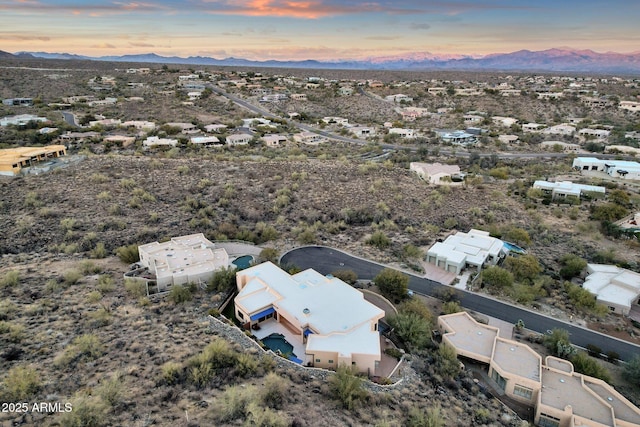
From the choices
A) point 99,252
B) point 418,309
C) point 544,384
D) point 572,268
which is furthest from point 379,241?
point 99,252

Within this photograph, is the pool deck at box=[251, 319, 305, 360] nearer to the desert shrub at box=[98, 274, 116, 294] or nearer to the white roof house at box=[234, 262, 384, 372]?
the white roof house at box=[234, 262, 384, 372]

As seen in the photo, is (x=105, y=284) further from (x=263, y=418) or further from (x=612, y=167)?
(x=612, y=167)

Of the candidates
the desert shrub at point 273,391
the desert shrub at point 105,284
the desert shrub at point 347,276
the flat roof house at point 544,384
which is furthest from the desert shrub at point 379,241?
the desert shrub at point 105,284

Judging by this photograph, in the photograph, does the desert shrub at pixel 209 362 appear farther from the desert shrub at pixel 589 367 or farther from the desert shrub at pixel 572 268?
the desert shrub at pixel 572 268

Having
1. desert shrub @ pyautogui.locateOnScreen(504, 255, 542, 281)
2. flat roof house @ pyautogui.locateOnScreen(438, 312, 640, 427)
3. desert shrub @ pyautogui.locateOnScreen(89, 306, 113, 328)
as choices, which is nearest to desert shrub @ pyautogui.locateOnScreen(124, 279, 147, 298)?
desert shrub @ pyautogui.locateOnScreen(89, 306, 113, 328)

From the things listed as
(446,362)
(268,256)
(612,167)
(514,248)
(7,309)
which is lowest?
(446,362)

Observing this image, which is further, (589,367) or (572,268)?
(572,268)

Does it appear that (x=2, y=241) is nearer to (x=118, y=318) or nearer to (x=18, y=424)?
(x=118, y=318)

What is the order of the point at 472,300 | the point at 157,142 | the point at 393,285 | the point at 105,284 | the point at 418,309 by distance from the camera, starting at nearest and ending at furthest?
the point at 105,284 → the point at 418,309 → the point at 393,285 → the point at 472,300 → the point at 157,142
